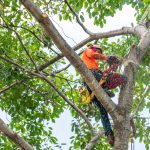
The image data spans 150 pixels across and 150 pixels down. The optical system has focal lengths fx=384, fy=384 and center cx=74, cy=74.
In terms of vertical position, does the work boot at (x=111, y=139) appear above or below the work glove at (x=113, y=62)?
below

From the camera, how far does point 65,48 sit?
3699mm

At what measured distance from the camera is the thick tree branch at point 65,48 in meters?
3.56

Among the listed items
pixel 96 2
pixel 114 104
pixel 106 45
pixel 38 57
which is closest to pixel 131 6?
pixel 96 2

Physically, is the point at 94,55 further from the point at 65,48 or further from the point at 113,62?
the point at 65,48

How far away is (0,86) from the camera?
23.3 feet

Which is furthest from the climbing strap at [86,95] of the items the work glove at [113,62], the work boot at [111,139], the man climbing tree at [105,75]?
the work boot at [111,139]

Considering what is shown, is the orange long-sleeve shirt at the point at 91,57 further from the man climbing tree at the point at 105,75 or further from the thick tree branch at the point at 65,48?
the thick tree branch at the point at 65,48

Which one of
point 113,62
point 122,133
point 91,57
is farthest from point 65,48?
point 91,57

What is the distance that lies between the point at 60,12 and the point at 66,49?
3.54 meters

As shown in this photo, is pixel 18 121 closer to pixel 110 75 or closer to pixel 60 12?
pixel 60 12

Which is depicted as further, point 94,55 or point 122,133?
point 94,55

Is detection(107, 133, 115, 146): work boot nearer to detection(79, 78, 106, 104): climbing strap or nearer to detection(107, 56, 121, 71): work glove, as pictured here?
detection(79, 78, 106, 104): climbing strap

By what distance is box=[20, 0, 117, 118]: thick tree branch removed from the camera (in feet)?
11.7

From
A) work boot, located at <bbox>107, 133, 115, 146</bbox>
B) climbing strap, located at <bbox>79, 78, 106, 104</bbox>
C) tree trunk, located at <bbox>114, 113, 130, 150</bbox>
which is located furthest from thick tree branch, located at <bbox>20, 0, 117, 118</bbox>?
climbing strap, located at <bbox>79, 78, 106, 104</bbox>
